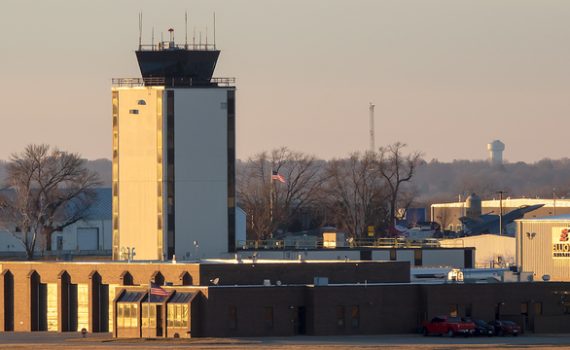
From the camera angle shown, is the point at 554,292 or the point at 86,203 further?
the point at 86,203

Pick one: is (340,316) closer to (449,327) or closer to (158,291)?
(449,327)

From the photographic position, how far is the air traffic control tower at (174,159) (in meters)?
116

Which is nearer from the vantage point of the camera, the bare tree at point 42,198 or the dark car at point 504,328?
the dark car at point 504,328

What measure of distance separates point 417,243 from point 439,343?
39.4m

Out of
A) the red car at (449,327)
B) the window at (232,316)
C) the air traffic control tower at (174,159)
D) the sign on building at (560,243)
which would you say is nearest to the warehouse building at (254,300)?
the window at (232,316)

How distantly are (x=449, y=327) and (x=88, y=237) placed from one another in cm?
8610

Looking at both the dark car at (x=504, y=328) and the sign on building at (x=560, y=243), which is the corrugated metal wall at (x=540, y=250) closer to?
the sign on building at (x=560, y=243)

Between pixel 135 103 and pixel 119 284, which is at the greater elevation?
pixel 135 103

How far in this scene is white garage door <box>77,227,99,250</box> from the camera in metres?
179

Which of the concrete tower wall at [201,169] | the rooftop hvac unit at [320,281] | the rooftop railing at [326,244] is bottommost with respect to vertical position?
the rooftop hvac unit at [320,281]

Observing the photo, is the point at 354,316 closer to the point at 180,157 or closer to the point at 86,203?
the point at 180,157

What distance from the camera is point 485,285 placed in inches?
4035

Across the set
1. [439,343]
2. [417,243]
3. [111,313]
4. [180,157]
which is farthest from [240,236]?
[439,343]

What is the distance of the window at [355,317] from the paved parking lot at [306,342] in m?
1.92
